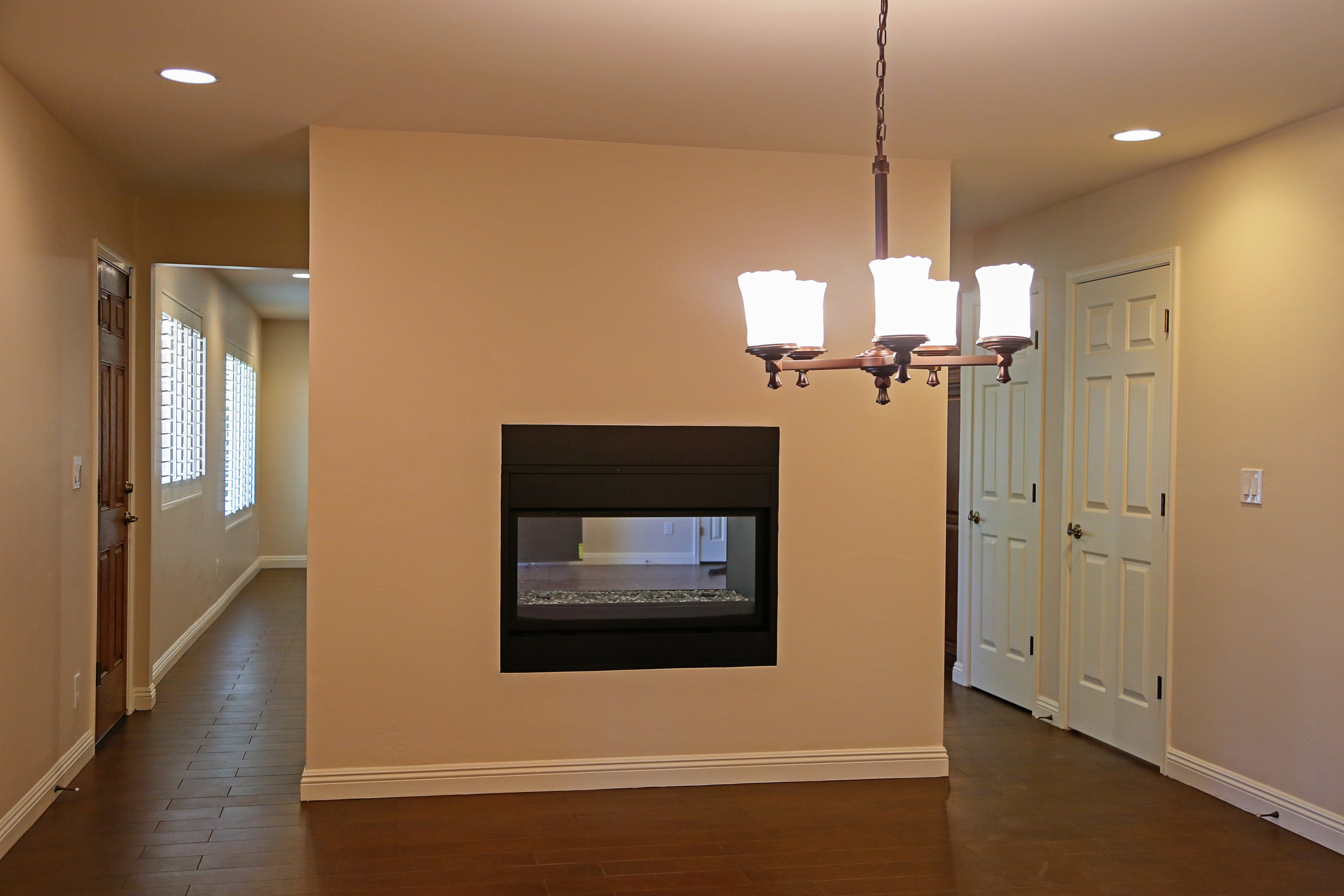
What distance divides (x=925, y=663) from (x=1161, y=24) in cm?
247

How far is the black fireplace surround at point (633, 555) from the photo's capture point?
3994 mm

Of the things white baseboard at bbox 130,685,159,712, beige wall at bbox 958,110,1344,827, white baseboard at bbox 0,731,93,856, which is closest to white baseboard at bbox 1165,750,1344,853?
beige wall at bbox 958,110,1344,827

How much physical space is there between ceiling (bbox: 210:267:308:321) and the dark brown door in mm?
1529

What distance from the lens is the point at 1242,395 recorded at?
3.89 meters

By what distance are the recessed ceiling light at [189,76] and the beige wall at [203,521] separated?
2.08 metres

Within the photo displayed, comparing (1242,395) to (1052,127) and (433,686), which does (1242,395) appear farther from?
(433,686)

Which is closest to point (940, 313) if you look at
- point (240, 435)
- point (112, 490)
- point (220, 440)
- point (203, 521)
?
point (112, 490)

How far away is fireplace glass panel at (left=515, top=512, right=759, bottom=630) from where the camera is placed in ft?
13.2

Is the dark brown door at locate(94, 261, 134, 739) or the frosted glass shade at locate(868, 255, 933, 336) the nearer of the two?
the frosted glass shade at locate(868, 255, 933, 336)

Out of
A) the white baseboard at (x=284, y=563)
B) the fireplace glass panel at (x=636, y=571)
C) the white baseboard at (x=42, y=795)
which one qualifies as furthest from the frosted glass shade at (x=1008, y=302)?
the white baseboard at (x=284, y=563)

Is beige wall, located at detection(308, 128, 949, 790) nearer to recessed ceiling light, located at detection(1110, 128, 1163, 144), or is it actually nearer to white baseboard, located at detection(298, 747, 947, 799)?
white baseboard, located at detection(298, 747, 947, 799)

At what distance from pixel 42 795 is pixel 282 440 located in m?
7.49

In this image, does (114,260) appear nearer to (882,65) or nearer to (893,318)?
(882,65)

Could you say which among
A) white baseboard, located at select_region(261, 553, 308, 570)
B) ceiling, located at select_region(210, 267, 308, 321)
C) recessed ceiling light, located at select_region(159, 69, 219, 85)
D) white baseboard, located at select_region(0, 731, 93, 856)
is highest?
ceiling, located at select_region(210, 267, 308, 321)
